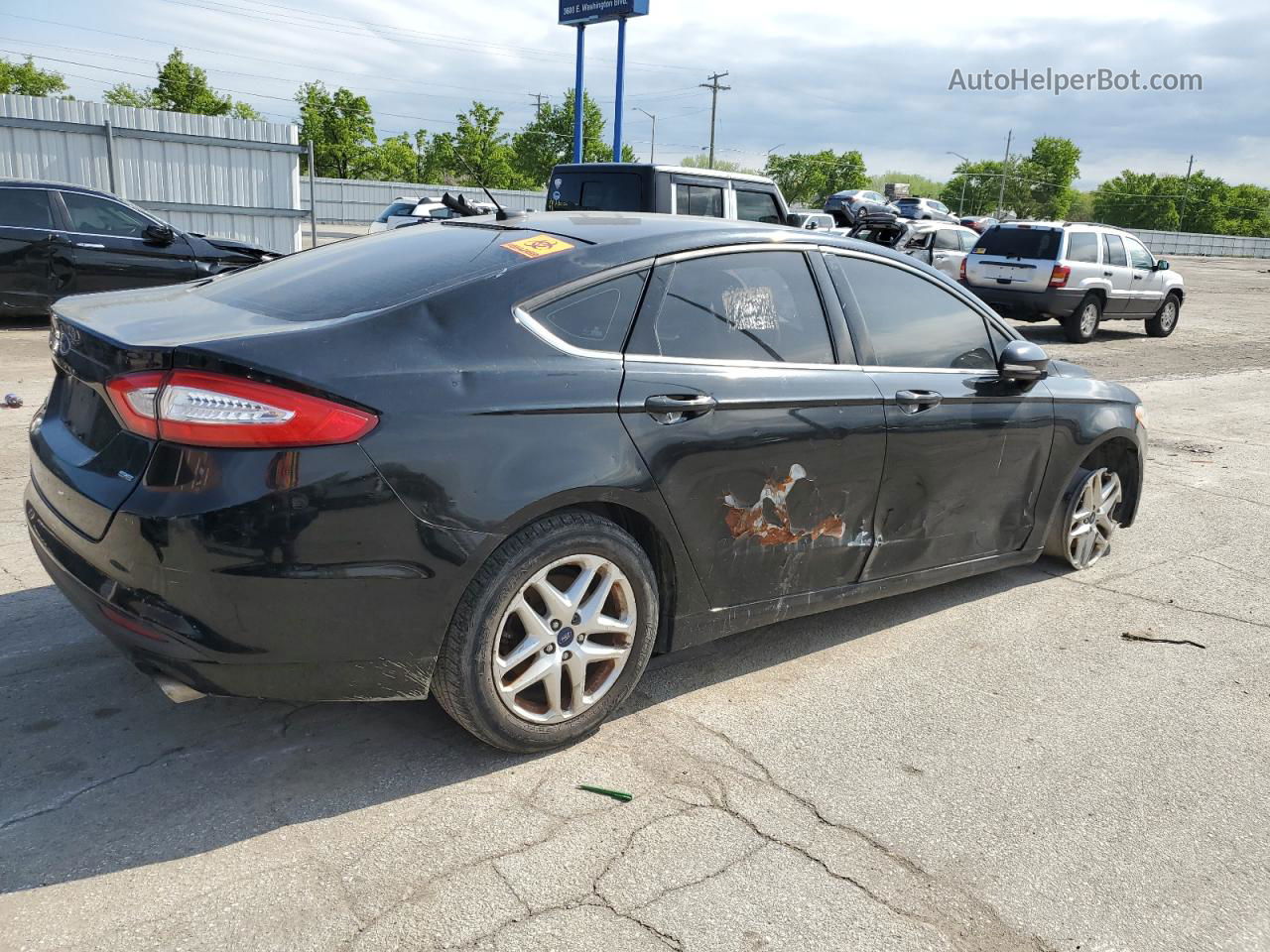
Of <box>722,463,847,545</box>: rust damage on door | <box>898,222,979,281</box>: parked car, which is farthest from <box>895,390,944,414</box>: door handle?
<box>898,222,979,281</box>: parked car

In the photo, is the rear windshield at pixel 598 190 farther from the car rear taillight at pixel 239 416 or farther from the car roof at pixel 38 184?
the car rear taillight at pixel 239 416

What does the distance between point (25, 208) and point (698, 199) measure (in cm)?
724

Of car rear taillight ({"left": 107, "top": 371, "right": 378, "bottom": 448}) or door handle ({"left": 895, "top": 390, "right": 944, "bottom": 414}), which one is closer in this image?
car rear taillight ({"left": 107, "top": 371, "right": 378, "bottom": 448})

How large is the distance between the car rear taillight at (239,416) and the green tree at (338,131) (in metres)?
63.2

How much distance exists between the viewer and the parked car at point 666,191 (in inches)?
438

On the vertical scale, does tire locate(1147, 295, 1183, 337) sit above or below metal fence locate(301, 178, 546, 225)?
below

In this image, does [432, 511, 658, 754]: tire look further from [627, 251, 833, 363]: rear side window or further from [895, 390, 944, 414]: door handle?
[895, 390, 944, 414]: door handle

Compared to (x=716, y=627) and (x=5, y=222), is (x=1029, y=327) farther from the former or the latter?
(x=716, y=627)

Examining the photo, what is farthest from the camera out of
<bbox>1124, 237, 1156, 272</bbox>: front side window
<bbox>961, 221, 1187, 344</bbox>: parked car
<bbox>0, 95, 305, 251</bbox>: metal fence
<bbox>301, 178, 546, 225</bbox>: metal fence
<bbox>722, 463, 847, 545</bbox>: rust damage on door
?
<bbox>301, 178, 546, 225</bbox>: metal fence

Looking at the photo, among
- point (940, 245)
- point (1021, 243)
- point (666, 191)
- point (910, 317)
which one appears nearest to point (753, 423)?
point (910, 317)

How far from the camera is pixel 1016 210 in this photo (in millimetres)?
110875

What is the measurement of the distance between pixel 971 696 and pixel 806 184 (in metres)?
105

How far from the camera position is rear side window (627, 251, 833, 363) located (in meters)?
3.43

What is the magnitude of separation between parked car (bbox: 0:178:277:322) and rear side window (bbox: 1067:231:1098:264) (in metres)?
12.5
